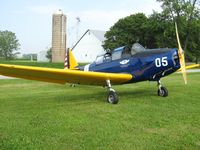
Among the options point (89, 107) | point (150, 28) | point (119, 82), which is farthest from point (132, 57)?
point (150, 28)

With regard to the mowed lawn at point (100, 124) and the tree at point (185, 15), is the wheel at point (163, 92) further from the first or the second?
the tree at point (185, 15)

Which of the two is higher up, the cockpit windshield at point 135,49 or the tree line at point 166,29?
the tree line at point 166,29

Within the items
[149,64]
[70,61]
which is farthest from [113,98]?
[70,61]

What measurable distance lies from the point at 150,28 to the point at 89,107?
45.4 m

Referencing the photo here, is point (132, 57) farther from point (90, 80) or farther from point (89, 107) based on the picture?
point (89, 107)

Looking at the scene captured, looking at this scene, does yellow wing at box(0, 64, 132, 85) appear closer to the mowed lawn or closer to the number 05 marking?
the mowed lawn

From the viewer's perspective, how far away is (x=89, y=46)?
72.2 m

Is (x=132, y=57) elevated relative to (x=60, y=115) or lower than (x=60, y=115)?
elevated

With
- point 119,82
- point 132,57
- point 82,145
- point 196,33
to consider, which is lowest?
point 82,145

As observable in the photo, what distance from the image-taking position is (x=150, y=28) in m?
52.8

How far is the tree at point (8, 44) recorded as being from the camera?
120250 mm

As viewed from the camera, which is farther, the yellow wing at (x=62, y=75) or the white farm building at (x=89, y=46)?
the white farm building at (x=89, y=46)

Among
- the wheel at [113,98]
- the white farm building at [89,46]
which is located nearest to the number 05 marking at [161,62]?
the wheel at [113,98]

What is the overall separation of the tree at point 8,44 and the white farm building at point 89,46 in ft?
180
